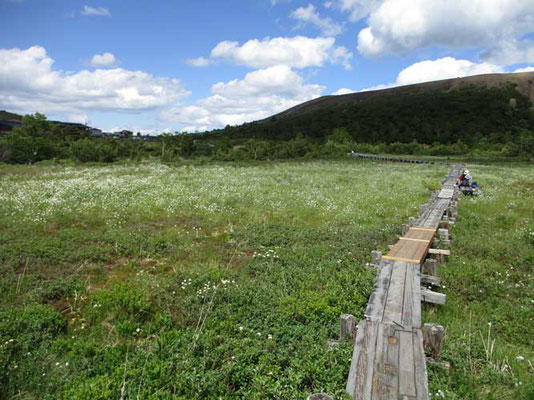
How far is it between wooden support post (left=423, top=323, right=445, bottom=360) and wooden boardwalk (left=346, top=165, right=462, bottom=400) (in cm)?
13

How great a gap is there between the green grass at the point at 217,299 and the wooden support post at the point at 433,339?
31cm

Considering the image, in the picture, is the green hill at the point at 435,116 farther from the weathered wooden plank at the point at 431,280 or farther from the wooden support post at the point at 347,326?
the wooden support post at the point at 347,326

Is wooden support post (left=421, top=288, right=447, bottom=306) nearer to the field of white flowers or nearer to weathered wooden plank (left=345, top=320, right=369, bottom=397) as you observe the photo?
weathered wooden plank (left=345, top=320, right=369, bottom=397)

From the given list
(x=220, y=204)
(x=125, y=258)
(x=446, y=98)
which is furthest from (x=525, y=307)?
(x=446, y=98)

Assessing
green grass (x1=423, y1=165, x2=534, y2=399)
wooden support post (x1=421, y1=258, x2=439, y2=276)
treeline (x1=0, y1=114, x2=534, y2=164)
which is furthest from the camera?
treeline (x1=0, y1=114, x2=534, y2=164)

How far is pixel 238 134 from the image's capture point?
14188 centimetres

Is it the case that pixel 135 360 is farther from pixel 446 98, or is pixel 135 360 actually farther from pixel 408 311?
pixel 446 98

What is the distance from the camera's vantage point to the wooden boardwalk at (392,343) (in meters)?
4.18

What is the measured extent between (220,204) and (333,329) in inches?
468

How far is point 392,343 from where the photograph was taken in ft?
16.2

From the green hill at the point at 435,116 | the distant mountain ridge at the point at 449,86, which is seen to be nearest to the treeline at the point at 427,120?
the green hill at the point at 435,116

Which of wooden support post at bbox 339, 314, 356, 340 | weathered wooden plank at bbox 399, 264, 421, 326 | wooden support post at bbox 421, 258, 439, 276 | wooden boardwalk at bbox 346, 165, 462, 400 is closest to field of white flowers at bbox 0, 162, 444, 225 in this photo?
wooden support post at bbox 421, 258, 439, 276

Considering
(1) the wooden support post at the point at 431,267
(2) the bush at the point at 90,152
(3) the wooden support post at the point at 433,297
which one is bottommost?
(3) the wooden support post at the point at 433,297

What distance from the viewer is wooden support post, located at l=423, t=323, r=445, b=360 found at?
4.96m
